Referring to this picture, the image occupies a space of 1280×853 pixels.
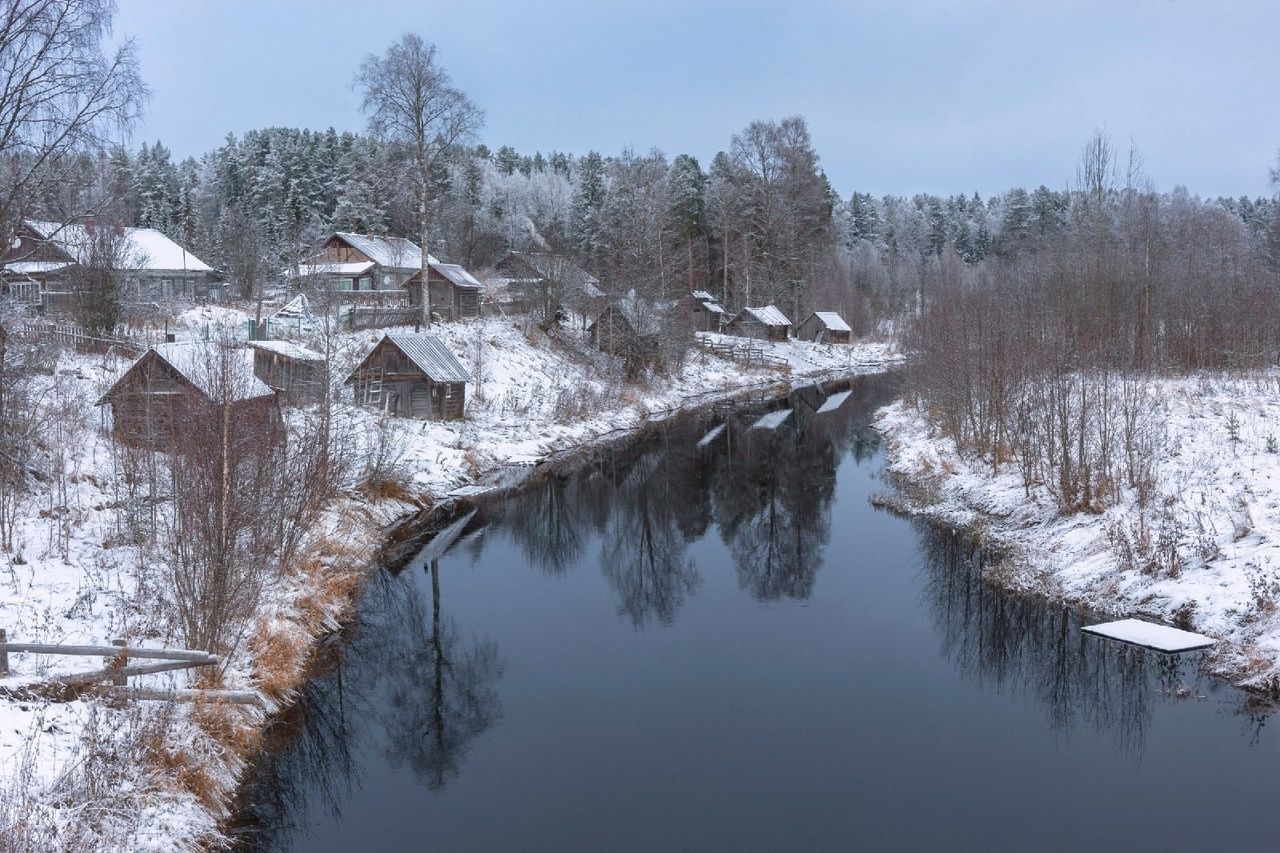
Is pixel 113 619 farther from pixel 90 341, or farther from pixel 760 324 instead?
pixel 760 324

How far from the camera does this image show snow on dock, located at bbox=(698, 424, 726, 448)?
37406mm

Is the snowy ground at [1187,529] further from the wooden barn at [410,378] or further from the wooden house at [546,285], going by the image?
the wooden house at [546,285]

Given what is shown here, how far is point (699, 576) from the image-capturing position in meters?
20.6

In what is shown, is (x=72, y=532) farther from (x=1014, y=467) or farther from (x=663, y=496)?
Answer: (x=1014, y=467)

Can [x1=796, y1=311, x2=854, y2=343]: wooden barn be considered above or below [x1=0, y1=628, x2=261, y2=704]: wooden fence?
above

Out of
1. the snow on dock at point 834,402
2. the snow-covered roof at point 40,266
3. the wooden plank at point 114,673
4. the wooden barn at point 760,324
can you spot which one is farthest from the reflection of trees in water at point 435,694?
the wooden barn at point 760,324

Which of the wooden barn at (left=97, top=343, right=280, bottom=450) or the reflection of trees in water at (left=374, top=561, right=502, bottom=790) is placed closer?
the wooden barn at (left=97, top=343, right=280, bottom=450)

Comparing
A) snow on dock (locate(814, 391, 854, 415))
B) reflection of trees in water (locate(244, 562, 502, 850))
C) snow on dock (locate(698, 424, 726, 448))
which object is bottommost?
reflection of trees in water (locate(244, 562, 502, 850))

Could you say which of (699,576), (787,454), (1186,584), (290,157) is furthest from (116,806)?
(290,157)

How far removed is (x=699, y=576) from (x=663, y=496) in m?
7.96

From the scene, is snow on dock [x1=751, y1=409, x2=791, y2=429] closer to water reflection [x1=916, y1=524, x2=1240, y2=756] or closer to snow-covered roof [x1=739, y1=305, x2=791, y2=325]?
snow-covered roof [x1=739, y1=305, x2=791, y2=325]

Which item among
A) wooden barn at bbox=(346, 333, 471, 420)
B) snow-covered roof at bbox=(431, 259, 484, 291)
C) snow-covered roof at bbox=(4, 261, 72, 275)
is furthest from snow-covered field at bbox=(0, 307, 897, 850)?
snow-covered roof at bbox=(431, 259, 484, 291)

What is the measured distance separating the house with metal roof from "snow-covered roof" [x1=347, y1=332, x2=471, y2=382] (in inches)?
450

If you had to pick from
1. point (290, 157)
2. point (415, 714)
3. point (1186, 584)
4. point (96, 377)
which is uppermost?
point (290, 157)
